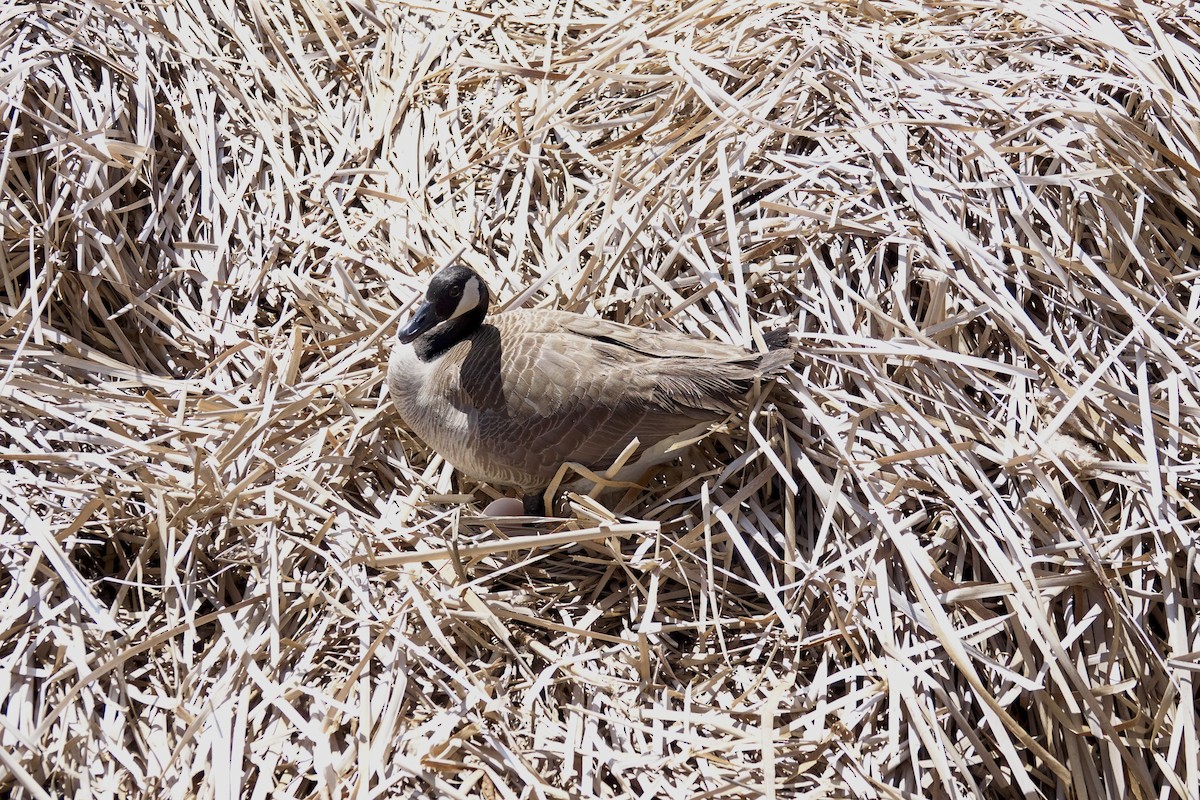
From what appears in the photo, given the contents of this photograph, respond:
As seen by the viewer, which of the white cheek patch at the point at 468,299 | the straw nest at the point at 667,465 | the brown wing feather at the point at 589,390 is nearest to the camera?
the straw nest at the point at 667,465

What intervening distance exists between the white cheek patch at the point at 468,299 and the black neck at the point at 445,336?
2 centimetres

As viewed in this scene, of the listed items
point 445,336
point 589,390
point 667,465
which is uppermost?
point 445,336

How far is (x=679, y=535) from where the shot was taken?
2344mm

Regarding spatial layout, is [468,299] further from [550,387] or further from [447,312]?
[550,387]

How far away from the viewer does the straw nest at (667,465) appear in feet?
6.32

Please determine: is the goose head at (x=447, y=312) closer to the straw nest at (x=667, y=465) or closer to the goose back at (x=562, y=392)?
the goose back at (x=562, y=392)

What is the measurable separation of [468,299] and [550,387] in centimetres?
32

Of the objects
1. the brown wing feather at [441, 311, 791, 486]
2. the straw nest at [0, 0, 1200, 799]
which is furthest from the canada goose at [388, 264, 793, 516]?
the straw nest at [0, 0, 1200, 799]

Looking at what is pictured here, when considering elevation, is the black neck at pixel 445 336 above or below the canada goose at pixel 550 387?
above

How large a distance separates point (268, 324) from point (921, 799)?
2088 millimetres

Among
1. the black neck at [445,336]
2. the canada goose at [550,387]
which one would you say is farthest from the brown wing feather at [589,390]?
the black neck at [445,336]

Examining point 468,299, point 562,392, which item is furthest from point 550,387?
point 468,299

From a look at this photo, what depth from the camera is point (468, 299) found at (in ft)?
7.77

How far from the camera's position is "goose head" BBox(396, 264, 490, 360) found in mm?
2320
